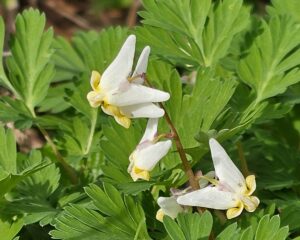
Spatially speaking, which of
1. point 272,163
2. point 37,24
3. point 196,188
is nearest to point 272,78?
point 272,163

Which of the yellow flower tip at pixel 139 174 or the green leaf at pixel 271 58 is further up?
the green leaf at pixel 271 58

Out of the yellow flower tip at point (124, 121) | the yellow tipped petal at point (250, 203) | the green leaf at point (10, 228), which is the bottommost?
the green leaf at point (10, 228)

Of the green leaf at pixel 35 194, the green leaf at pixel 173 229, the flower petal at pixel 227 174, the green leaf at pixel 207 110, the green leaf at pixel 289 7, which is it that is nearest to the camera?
the green leaf at pixel 173 229

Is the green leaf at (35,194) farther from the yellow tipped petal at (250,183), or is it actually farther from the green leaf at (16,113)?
the yellow tipped petal at (250,183)

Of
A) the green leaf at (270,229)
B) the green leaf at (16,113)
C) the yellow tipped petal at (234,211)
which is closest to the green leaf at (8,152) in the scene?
the green leaf at (16,113)

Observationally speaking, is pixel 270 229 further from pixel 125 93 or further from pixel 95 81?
pixel 95 81

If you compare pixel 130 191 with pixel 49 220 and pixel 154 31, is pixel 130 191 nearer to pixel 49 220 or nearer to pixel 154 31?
pixel 49 220
